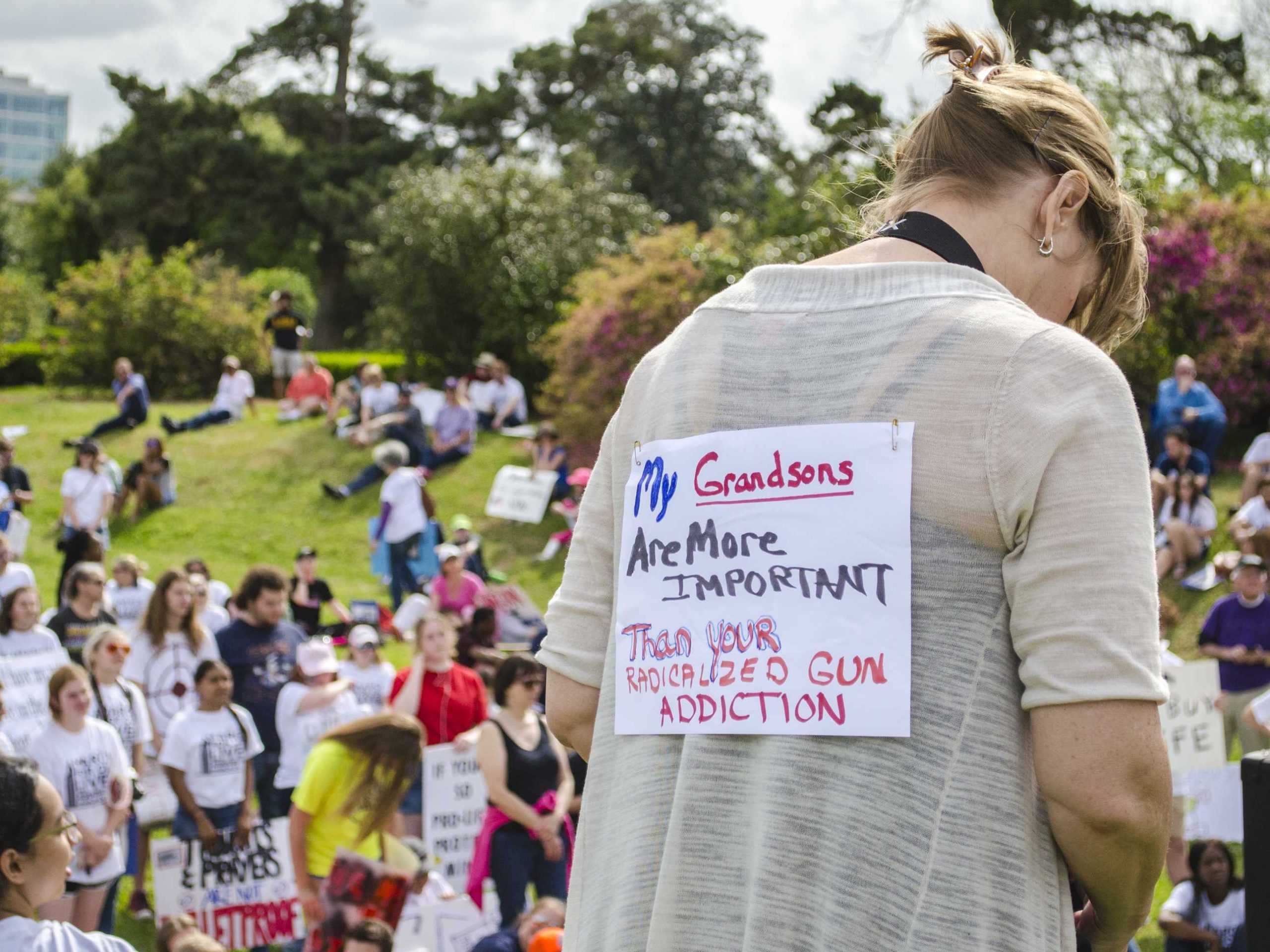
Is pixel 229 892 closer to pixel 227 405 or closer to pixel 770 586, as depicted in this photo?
pixel 770 586

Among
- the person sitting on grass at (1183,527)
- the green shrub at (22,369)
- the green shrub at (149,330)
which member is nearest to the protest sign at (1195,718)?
the person sitting on grass at (1183,527)

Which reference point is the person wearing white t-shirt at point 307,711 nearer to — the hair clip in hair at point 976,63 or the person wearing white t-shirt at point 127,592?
the person wearing white t-shirt at point 127,592

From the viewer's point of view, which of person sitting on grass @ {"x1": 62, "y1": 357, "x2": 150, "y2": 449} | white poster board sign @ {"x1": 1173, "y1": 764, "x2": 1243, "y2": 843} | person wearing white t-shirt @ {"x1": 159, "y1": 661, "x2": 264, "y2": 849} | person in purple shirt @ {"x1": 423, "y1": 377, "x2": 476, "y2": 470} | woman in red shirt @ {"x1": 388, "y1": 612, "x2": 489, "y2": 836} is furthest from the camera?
person sitting on grass @ {"x1": 62, "y1": 357, "x2": 150, "y2": 449}

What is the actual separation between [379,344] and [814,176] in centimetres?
1759

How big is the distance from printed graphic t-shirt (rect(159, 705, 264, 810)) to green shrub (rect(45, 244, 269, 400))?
74.5 ft

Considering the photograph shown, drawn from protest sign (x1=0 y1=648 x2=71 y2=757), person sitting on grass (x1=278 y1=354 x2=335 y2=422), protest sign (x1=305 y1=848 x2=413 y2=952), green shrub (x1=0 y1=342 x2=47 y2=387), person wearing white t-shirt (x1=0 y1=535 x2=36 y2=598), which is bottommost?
protest sign (x1=305 y1=848 x2=413 y2=952)

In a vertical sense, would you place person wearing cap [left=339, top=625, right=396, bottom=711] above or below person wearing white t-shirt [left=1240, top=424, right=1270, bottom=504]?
below

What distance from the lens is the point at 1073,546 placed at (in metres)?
1.42

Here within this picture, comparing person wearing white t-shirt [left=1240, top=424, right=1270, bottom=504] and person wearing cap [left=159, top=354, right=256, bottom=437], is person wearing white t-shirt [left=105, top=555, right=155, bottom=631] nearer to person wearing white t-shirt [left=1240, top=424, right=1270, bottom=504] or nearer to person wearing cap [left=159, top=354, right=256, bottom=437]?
person wearing white t-shirt [left=1240, top=424, right=1270, bottom=504]

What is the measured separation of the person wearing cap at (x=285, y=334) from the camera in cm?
2577

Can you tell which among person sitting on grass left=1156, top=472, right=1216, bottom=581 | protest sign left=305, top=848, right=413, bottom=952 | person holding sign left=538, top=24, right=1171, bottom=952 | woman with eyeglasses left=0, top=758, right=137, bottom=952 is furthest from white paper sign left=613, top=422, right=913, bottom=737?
person sitting on grass left=1156, top=472, right=1216, bottom=581

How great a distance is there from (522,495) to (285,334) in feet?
29.1

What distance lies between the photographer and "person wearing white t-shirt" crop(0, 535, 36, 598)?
393 inches

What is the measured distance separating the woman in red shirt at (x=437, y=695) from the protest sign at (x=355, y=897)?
5.29 feet
